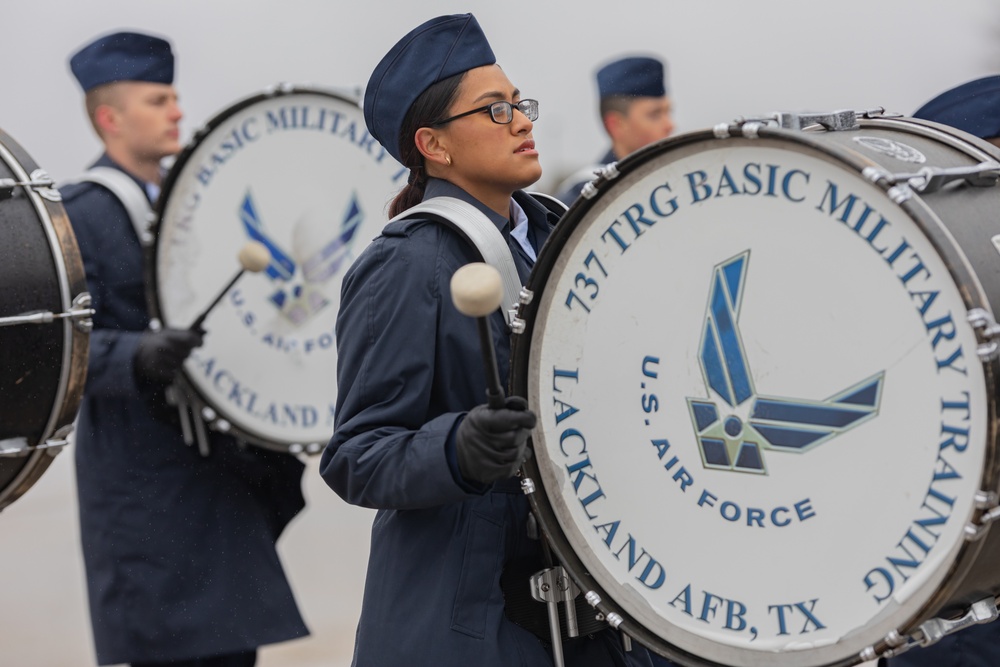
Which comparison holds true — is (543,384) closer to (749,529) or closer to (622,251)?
(622,251)

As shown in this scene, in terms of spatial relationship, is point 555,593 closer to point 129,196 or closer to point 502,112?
point 502,112

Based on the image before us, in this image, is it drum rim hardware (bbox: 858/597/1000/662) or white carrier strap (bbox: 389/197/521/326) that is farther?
white carrier strap (bbox: 389/197/521/326)

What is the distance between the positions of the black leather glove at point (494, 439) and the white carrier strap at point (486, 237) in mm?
274

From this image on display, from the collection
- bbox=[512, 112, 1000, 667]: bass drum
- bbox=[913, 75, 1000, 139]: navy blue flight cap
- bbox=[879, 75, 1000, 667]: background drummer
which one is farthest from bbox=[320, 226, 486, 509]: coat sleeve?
bbox=[913, 75, 1000, 139]: navy blue flight cap

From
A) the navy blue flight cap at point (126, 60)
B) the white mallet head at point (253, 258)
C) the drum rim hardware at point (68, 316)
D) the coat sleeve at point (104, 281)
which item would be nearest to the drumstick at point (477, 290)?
the drum rim hardware at point (68, 316)

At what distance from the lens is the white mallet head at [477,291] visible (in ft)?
6.04

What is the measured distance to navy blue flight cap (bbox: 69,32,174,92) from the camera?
459 cm

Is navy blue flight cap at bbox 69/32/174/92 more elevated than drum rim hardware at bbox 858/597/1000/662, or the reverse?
navy blue flight cap at bbox 69/32/174/92

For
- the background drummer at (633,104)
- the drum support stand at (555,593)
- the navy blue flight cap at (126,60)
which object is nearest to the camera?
the drum support stand at (555,593)

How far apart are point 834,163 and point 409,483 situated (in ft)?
2.48

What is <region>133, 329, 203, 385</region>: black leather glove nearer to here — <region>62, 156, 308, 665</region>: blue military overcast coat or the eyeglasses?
<region>62, 156, 308, 665</region>: blue military overcast coat

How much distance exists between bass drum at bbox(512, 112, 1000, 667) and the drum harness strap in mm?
93

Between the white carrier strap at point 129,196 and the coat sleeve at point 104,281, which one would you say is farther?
the white carrier strap at point 129,196

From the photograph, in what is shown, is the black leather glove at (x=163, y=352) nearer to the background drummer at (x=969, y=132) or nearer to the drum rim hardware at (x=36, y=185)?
the drum rim hardware at (x=36, y=185)
